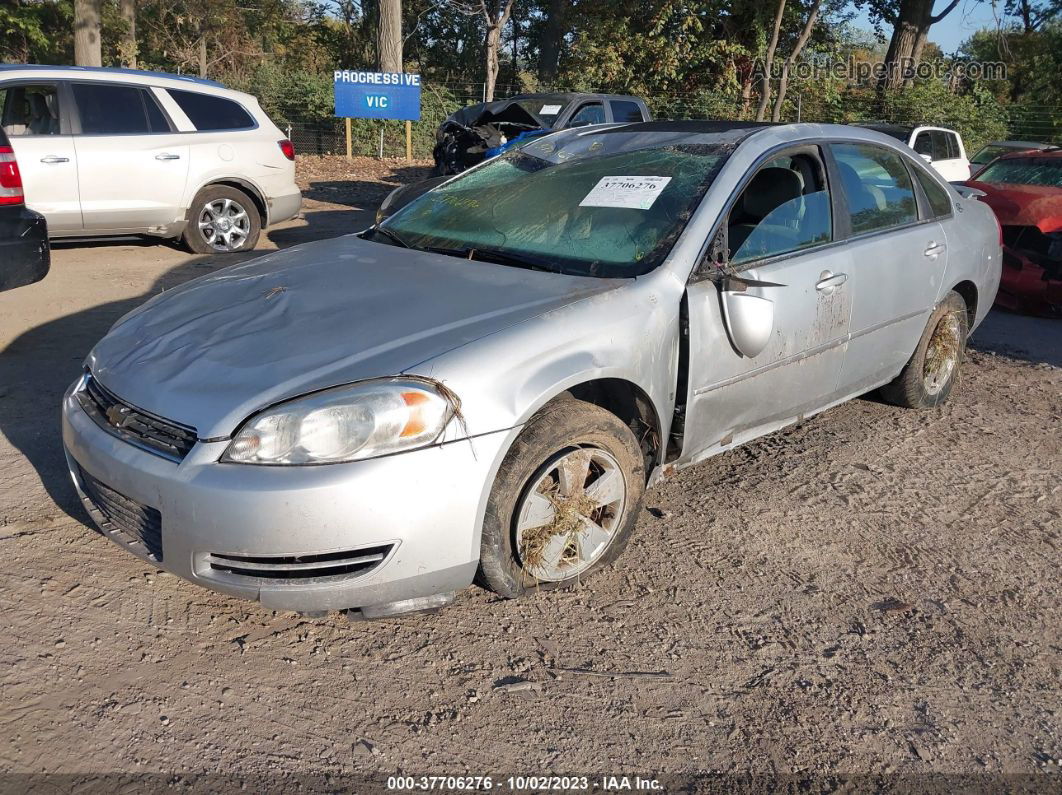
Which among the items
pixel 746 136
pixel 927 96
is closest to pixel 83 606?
pixel 746 136

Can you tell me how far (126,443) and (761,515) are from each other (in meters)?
2.49

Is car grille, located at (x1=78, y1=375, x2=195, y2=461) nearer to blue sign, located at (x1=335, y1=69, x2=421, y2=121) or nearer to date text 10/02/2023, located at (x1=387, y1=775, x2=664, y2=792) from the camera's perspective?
date text 10/02/2023, located at (x1=387, y1=775, x2=664, y2=792)

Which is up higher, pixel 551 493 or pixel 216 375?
pixel 216 375

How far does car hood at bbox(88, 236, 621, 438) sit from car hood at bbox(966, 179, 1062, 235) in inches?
243

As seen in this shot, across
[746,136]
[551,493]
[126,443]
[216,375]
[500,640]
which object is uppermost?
[746,136]

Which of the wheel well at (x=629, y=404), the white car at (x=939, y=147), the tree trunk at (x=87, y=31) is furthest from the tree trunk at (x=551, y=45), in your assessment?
the wheel well at (x=629, y=404)

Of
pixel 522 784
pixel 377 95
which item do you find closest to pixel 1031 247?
pixel 522 784

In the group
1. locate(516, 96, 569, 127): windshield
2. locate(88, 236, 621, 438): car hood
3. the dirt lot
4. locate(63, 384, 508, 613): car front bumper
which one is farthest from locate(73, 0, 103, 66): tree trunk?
locate(63, 384, 508, 613): car front bumper

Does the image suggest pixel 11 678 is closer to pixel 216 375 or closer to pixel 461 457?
pixel 216 375

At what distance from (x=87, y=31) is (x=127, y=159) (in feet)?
41.1

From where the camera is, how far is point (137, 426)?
2939mm

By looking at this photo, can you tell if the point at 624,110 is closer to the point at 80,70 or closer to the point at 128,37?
the point at 80,70

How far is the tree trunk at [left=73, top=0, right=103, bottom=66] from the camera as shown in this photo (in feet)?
59.7

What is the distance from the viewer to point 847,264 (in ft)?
13.7
